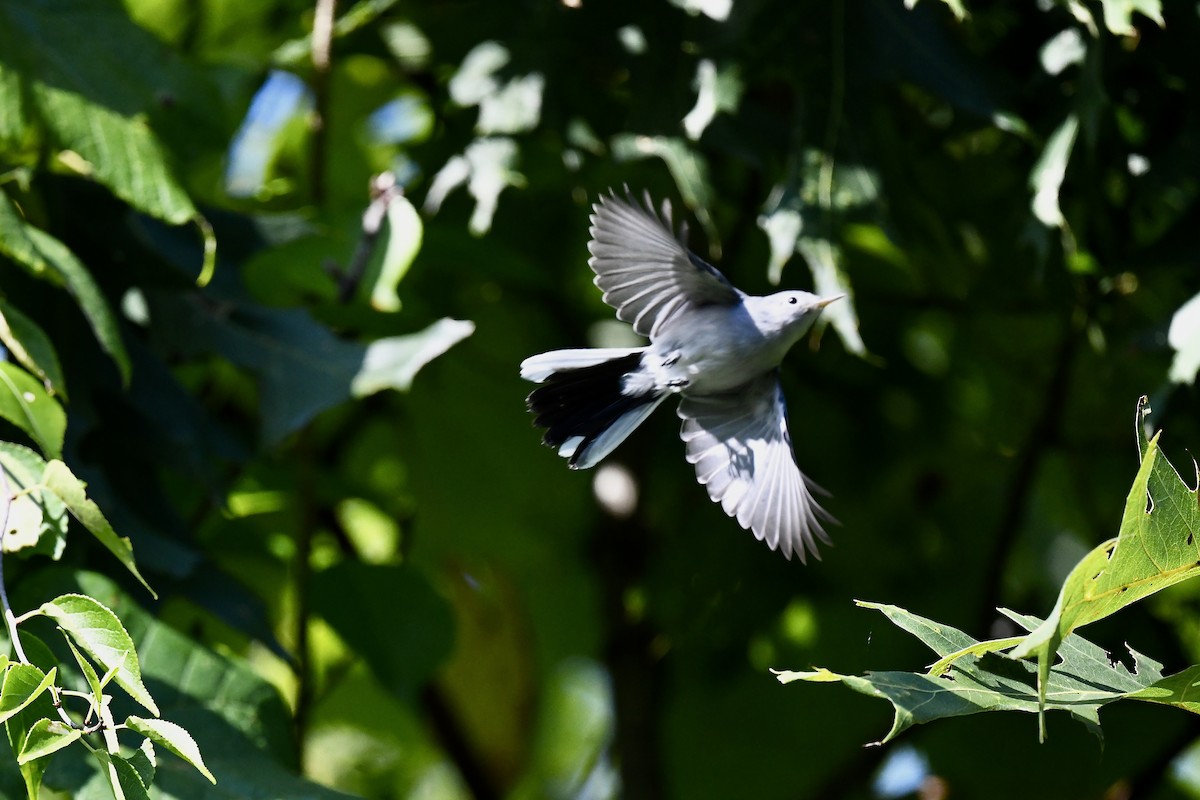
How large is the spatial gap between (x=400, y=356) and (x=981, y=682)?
1.07m

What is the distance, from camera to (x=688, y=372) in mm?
1554

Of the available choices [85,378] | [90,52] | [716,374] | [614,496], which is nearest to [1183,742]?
[614,496]

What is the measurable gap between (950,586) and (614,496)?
0.81 m

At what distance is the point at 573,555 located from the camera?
326 cm

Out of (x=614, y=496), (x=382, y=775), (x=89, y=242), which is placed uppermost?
(x=89, y=242)

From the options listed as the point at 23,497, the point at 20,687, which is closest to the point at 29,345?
the point at 23,497

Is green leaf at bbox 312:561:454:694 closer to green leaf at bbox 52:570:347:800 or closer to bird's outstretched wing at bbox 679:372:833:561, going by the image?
green leaf at bbox 52:570:347:800

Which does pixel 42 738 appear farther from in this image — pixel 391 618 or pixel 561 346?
pixel 561 346

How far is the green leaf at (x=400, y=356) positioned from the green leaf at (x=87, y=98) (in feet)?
1.12

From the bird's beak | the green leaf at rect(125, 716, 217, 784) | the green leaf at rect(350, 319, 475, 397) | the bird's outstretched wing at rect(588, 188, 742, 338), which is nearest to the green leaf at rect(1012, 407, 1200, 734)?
the bird's beak

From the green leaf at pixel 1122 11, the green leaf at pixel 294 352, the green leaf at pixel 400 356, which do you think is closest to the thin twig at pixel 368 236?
the green leaf at pixel 294 352

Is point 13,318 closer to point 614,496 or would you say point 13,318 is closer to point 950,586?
point 614,496

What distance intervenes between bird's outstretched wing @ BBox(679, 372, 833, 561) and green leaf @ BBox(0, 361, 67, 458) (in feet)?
2.41

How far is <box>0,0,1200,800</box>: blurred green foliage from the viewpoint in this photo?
78.9 inches
